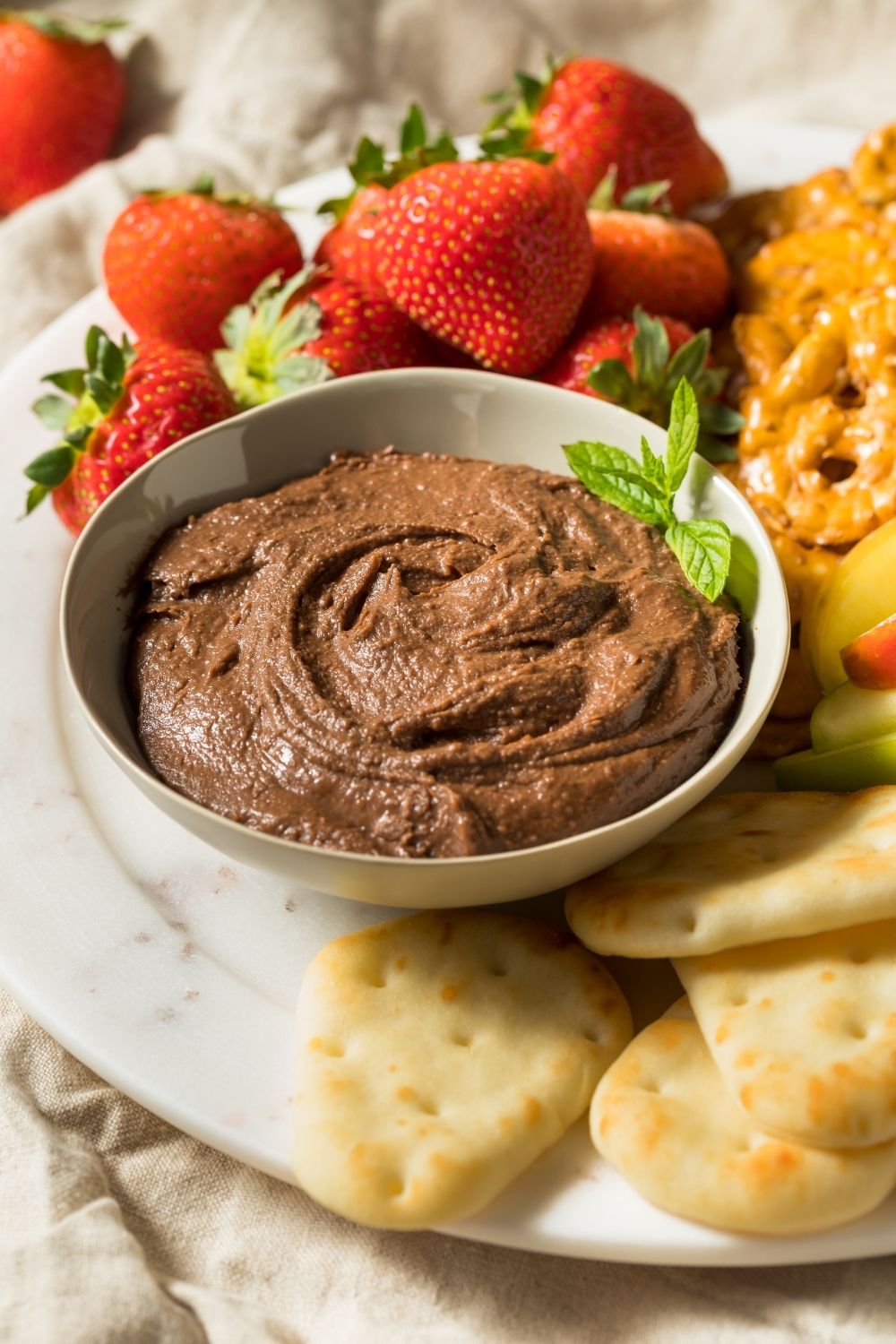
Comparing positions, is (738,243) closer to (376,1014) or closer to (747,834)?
(747,834)

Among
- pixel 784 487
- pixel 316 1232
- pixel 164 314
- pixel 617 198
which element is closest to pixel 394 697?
pixel 316 1232

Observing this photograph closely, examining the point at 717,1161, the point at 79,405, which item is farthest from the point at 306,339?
the point at 717,1161

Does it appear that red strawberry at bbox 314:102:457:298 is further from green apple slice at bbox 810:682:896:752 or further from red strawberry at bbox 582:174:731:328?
green apple slice at bbox 810:682:896:752

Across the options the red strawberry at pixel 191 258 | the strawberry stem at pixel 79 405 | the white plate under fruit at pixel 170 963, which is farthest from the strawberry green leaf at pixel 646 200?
the white plate under fruit at pixel 170 963

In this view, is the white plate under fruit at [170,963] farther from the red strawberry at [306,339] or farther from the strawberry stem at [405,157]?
the strawberry stem at [405,157]

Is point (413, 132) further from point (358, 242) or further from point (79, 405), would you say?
point (79, 405)

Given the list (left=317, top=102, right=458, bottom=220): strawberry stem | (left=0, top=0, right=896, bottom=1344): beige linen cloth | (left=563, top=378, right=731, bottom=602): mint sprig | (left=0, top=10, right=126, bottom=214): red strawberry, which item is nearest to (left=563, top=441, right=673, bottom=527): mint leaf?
(left=563, top=378, right=731, bottom=602): mint sprig
